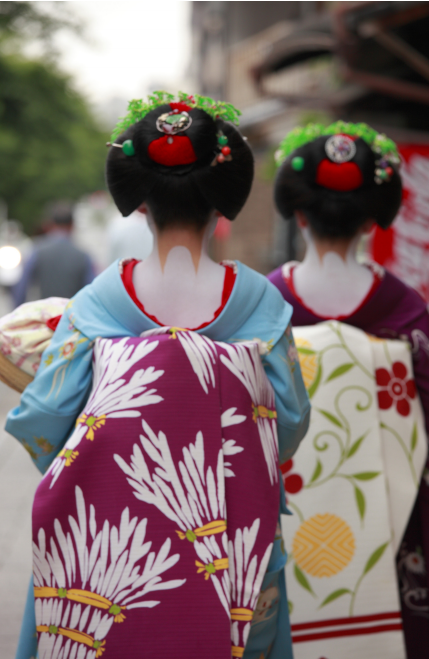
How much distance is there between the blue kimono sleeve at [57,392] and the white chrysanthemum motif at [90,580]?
0.78 ft

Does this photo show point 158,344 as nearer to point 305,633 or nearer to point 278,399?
point 278,399

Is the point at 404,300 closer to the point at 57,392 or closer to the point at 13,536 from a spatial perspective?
the point at 57,392

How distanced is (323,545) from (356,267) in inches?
39.3

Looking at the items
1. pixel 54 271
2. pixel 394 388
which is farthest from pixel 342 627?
pixel 54 271

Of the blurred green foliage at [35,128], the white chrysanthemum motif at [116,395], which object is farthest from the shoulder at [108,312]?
the blurred green foliage at [35,128]

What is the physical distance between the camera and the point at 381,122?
805cm

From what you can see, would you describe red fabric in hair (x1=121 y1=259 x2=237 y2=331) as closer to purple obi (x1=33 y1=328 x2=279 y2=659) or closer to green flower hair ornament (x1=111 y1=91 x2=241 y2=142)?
purple obi (x1=33 y1=328 x2=279 y2=659)

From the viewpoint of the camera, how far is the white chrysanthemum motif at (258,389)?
1.76 meters

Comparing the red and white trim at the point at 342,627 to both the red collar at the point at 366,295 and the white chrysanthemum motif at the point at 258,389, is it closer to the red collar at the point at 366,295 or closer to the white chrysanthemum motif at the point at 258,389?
the white chrysanthemum motif at the point at 258,389

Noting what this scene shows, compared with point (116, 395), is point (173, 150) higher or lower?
higher

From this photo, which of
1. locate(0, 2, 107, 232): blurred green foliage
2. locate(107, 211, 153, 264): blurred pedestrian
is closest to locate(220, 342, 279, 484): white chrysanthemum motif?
locate(107, 211, 153, 264): blurred pedestrian

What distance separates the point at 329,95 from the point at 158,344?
6784 millimetres

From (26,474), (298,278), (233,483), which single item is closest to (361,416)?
(298,278)

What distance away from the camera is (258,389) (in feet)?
5.96
